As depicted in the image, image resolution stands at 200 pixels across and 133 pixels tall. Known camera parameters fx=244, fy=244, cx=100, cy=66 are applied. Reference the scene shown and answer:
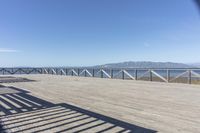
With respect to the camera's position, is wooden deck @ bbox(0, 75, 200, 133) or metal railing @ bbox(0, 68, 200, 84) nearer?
wooden deck @ bbox(0, 75, 200, 133)

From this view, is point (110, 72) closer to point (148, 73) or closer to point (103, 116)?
point (148, 73)

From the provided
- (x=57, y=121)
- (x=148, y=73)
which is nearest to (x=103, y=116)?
(x=57, y=121)

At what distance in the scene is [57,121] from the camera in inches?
150

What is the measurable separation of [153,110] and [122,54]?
42.2m

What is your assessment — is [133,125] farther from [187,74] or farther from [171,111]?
[187,74]

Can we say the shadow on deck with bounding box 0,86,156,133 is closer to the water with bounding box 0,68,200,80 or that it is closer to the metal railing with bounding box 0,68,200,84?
the metal railing with bounding box 0,68,200,84

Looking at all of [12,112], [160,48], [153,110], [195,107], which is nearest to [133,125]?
[153,110]

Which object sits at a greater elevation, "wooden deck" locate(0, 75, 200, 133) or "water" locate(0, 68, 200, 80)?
"water" locate(0, 68, 200, 80)

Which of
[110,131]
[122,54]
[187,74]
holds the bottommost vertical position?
[110,131]

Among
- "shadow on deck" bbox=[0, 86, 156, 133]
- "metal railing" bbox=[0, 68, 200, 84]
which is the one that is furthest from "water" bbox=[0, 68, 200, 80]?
"shadow on deck" bbox=[0, 86, 156, 133]

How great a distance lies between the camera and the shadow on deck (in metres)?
3.38

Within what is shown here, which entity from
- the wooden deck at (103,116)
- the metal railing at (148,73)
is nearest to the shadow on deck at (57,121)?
the wooden deck at (103,116)

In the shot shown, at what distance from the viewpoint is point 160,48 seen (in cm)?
4034

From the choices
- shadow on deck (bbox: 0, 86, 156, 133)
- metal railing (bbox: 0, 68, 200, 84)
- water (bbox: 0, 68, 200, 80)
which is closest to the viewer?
Answer: shadow on deck (bbox: 0, 86, 156, 133)
